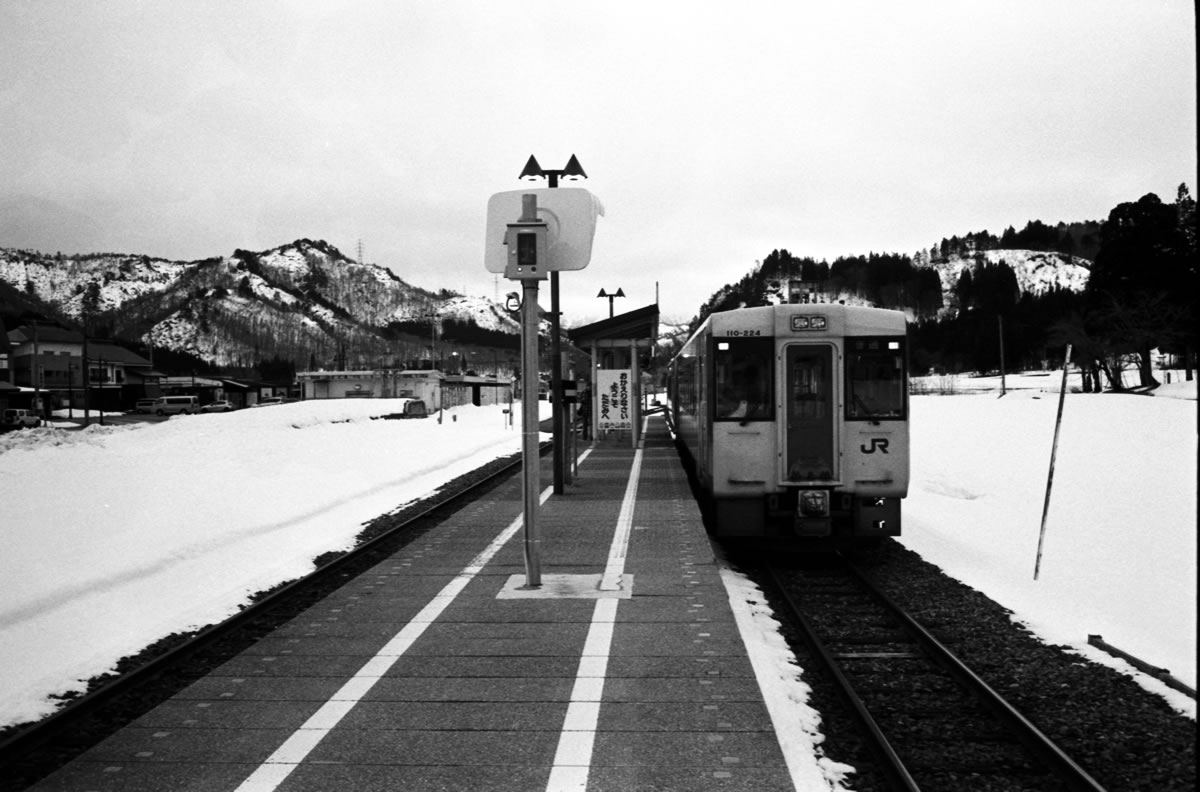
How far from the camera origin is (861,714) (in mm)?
5621

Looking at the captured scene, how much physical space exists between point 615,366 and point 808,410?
681 inches

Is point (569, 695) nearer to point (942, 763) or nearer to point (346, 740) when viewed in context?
point (346, 740)

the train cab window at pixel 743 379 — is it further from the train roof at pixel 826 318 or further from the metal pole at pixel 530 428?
the metal pole at pixel 530 428

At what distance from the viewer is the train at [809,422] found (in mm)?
11383

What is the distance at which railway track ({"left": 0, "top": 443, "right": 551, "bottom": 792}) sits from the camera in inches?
199

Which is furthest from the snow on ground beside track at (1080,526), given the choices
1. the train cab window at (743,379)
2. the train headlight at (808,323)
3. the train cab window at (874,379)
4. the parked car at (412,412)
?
the parked car at (412,412)

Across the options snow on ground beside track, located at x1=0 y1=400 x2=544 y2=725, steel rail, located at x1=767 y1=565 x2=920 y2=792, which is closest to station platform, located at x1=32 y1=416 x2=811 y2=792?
steel rail, located at x1=767 y1=565 x2=920 y2=792

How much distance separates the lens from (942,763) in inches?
206

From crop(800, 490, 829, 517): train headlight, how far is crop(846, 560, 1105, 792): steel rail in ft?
7.58

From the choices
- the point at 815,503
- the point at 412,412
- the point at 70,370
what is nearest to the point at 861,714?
the point at 815,503

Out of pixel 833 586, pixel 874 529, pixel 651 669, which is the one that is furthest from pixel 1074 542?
pixel 651 669

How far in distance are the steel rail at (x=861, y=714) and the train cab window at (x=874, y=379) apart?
3178 mm

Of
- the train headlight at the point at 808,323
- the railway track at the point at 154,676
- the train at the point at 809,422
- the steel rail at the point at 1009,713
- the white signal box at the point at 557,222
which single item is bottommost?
the steel rail at the point at 1009,713

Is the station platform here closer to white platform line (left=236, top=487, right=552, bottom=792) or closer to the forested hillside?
white platform line (left=236, top=487, right=552, bottom=792)
